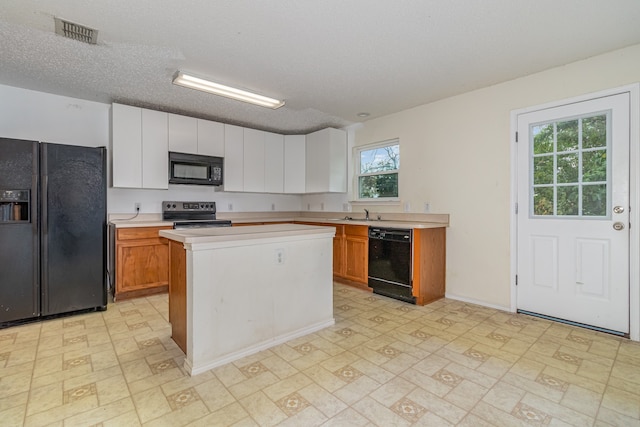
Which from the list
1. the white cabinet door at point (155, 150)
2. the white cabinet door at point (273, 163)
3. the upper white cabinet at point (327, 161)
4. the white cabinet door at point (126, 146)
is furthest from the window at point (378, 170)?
the white cabinet door at point (126, 146)

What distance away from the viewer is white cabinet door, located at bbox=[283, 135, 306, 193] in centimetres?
524

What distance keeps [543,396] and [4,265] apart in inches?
168

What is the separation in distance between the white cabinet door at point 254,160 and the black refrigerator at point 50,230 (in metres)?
1.97

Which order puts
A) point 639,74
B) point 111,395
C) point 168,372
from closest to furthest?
point 111,395 → point 168,372 → point 639,74

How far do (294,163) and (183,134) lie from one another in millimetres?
1802

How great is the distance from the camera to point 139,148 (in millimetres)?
3822

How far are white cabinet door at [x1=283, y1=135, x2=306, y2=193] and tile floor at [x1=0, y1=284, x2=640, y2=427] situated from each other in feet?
9.59

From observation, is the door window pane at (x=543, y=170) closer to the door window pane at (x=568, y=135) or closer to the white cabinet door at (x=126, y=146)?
the door window pane at (x=568, y=135)

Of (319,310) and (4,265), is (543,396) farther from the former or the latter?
(4,265)

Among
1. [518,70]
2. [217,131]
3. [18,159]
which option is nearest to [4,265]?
[18,159]

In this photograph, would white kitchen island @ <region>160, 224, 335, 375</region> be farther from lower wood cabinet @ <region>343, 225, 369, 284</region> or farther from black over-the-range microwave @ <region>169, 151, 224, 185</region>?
black over-the-range microwave @ <region>169, 151, 224, 185</region>

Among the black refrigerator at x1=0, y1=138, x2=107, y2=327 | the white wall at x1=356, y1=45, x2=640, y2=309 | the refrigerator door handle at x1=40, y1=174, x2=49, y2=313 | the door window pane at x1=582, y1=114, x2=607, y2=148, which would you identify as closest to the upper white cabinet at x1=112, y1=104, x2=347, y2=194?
the black refrigerator at x1=0, y1=138, x2=107, y2=327

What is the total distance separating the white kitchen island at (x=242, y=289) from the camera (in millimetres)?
2033

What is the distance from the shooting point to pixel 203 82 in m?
3.08
